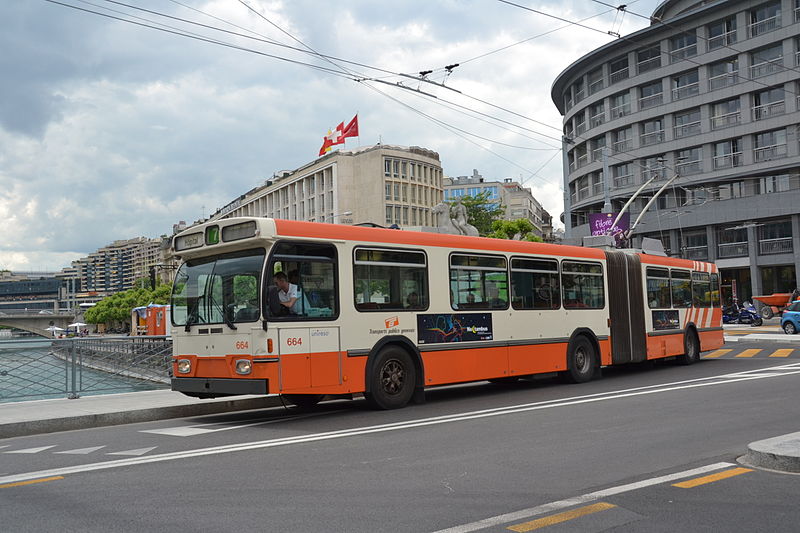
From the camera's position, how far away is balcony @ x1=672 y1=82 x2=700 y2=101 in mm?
52147

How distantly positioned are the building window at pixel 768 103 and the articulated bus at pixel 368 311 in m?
38.4

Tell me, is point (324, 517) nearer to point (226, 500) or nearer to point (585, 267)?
point (226, 500)

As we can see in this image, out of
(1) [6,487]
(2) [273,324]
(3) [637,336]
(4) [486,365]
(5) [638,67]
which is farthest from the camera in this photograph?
(5) [638,67]

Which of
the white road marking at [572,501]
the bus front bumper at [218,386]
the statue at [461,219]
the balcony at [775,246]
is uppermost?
the balcony at [775,246]

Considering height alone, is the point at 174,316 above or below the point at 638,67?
below

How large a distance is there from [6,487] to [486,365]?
8539 millimetres

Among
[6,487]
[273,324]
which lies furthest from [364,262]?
[6,487]

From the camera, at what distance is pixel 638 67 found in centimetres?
5581

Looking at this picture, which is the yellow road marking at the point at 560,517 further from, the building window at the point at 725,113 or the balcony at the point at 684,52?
the balcony at the point at 684,52

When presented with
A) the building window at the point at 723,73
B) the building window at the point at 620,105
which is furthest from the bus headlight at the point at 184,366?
the building window at the point at 620,105

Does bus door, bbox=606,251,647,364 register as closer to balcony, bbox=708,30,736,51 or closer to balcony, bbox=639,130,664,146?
balcony, bbox=708,30,736,51

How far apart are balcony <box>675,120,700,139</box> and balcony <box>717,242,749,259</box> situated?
816 cm

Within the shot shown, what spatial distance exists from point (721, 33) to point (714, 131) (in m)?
6.67

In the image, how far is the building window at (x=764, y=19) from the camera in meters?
48.3
